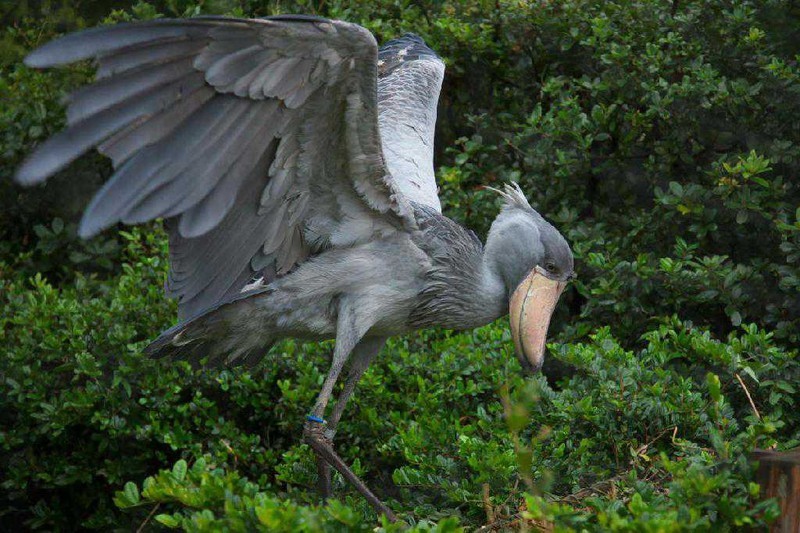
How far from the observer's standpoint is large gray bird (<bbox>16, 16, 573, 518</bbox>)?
275cm

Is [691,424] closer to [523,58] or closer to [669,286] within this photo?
[669,286]

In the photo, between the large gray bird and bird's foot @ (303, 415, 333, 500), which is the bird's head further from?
bird's foot @ (303, 415, 333, 500)

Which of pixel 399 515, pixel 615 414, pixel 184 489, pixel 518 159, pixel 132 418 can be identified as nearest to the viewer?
pixel 184 489

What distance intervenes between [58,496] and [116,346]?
0.71 meters

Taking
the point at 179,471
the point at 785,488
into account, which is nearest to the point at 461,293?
the point at 179,471

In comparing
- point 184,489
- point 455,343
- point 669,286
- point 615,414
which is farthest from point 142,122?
point 669,286

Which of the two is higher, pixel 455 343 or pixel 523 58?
pixel 523 58

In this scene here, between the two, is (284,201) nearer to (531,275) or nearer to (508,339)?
(531,275)

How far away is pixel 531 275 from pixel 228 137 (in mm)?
1248

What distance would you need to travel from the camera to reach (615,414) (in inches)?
137

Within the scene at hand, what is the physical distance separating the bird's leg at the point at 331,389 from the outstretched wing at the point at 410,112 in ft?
2.03

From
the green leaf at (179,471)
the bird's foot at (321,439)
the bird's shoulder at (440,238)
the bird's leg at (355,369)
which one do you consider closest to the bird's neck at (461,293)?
the bird's shoulder at (440,238)

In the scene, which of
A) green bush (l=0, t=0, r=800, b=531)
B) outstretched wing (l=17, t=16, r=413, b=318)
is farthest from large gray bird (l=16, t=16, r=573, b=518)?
green bush (l=0, t=0, r=800, b=531)

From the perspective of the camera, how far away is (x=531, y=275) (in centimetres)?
372
